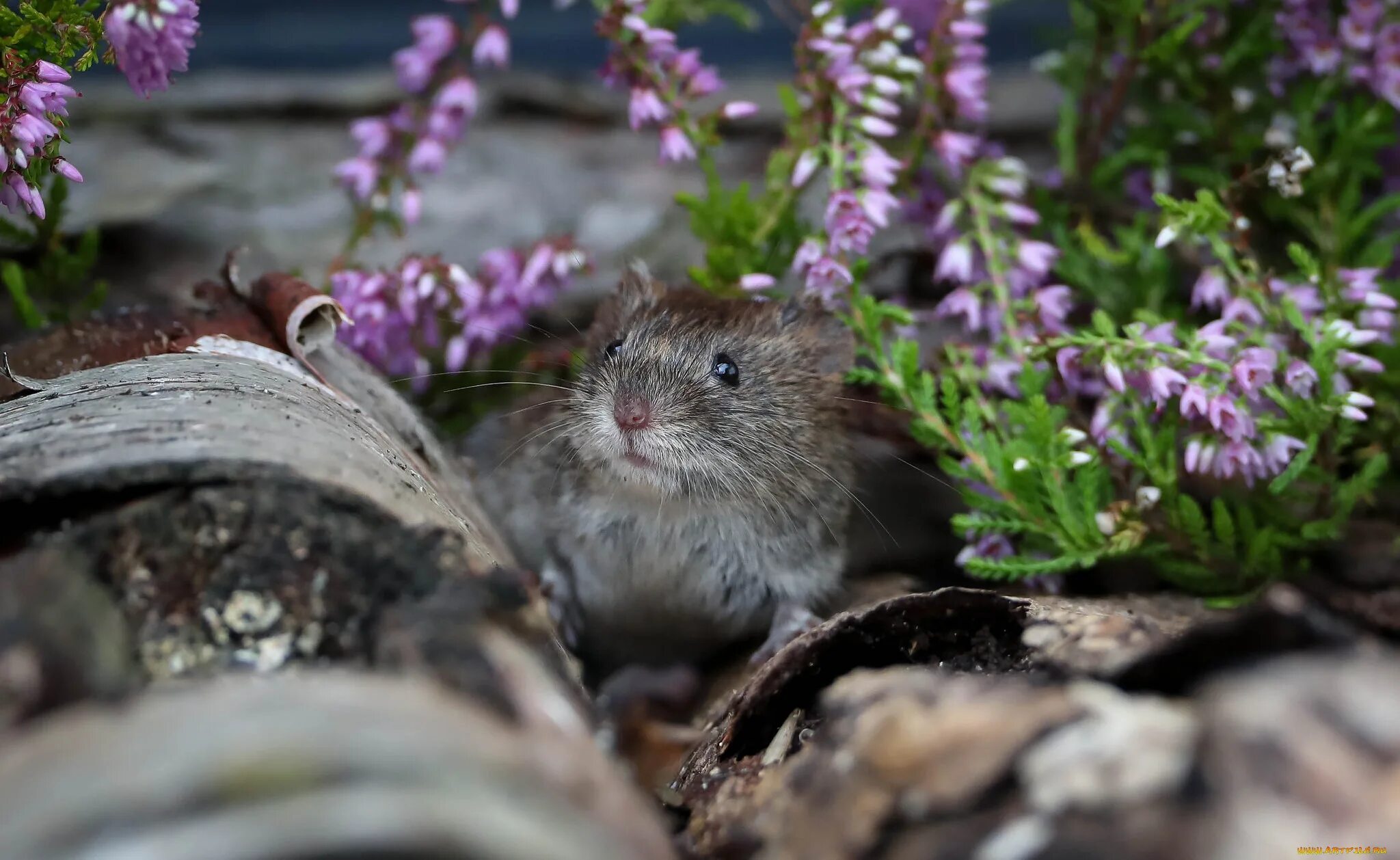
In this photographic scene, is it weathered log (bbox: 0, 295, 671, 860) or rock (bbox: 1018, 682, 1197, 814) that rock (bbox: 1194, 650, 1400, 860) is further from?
weathered log (bbox: 0, 295, 671, 860)

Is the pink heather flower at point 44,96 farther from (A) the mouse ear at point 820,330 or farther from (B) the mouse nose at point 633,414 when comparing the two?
(A) the mouse ear at point 820,330

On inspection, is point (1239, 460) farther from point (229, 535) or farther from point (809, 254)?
point (229, 535)

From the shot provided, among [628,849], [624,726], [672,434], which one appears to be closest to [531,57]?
[672,434]

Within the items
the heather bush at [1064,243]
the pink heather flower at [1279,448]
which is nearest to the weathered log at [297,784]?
→ the heather bush at [1064,243]

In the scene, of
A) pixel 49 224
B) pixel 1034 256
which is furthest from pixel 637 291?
pixel 49 224

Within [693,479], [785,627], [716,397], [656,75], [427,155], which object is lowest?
[785,627]

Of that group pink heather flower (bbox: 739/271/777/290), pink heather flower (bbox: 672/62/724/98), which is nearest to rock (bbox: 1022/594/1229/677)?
pink heather flower (bbox: 739/271/777/290)
